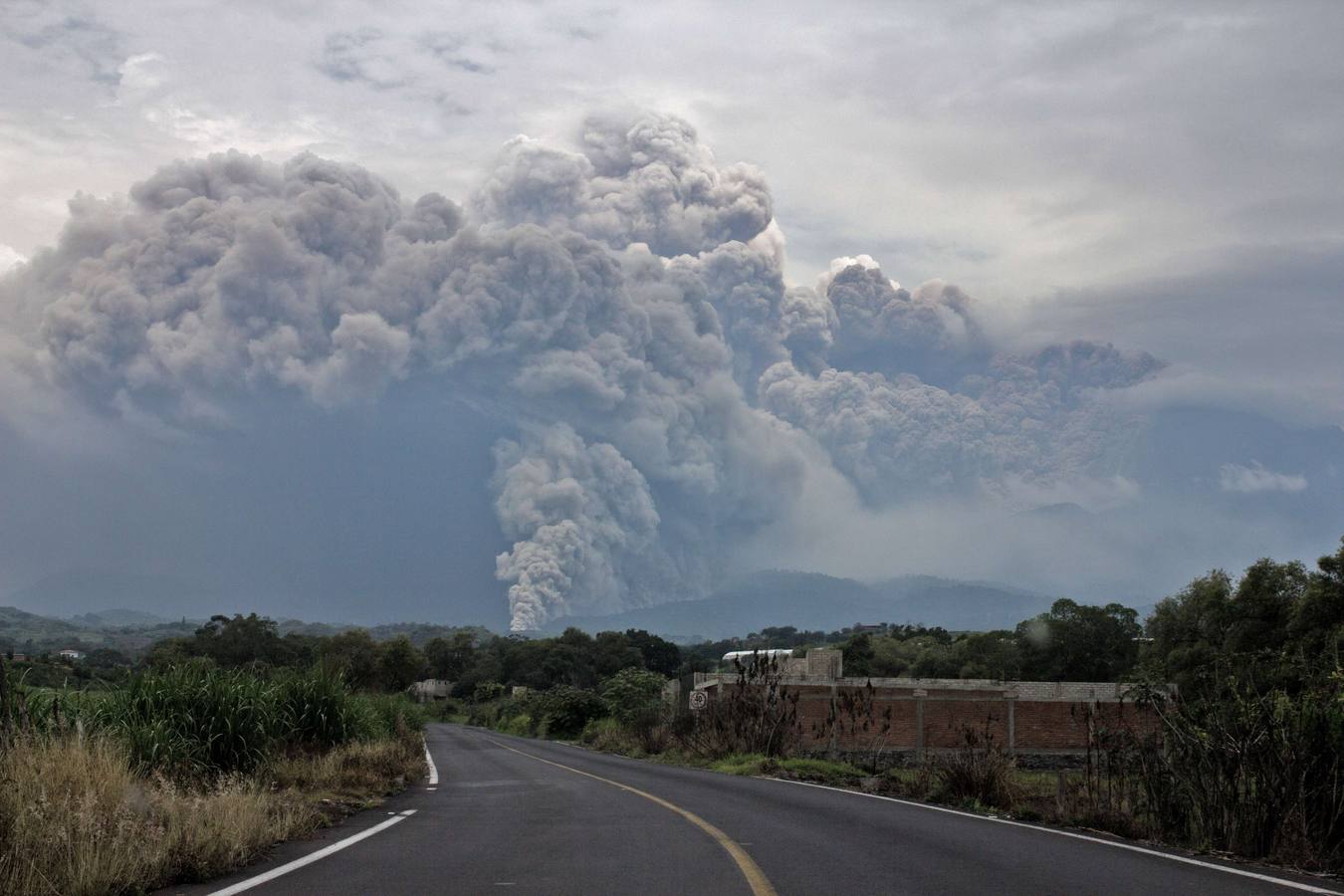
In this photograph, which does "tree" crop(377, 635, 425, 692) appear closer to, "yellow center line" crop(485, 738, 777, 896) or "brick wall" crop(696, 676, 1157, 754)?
"brick wall" crop(696, 676, 1157, 754)

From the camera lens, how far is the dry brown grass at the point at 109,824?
8266 millimetres

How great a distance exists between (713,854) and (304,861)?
3.60 meters

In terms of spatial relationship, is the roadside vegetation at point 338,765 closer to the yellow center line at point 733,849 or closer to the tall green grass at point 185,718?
the tall green grass at point 185,718

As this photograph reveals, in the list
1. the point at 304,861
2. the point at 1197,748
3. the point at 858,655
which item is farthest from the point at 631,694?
the point at 304,861

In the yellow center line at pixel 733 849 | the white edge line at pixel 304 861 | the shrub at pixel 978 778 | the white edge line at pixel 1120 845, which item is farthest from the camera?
the shrub at pixel 978 778

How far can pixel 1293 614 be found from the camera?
4266 cm

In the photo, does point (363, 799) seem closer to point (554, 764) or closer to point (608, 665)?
point (554, 764)

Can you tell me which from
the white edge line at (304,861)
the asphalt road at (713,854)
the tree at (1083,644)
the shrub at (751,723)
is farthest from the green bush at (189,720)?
the tree at (1083,644)

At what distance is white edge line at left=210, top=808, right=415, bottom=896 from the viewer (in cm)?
881

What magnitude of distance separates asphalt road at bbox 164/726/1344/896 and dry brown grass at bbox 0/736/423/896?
A: 0.30 meters

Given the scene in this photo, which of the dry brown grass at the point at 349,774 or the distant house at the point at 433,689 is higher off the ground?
the dry brown grass at the point at 349,774

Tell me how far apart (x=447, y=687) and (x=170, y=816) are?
427ft

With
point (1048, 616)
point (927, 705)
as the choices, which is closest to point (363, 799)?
point (927, 705)

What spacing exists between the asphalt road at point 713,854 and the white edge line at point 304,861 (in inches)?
2.1
